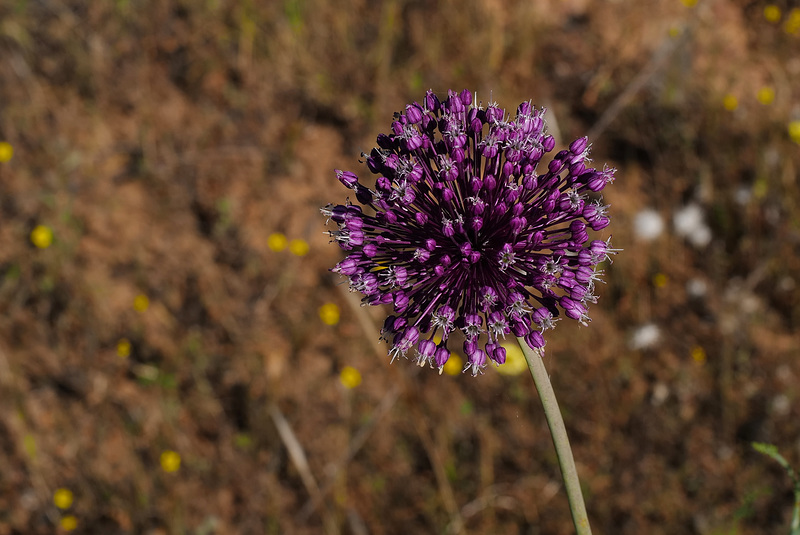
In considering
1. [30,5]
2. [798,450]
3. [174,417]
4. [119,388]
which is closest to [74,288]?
[119,388]

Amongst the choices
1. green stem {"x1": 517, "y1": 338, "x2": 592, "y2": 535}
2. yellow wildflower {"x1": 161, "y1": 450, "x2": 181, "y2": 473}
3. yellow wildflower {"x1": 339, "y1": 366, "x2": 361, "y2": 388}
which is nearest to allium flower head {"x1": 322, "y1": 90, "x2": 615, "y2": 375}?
green stem {"x1": 517, "y1": 338, "x2": 592, "y2": 535}

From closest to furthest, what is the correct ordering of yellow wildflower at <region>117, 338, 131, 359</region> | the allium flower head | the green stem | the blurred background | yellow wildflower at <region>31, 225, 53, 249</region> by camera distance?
the green stem
the allium flower head
the blurred background
yellow wildflower at <region>117, 338, 131, 359</region>
yellow wildflower at <region>31, 225, 53, 249</region>

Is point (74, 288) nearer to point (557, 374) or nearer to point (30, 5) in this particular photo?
point (30, 5)

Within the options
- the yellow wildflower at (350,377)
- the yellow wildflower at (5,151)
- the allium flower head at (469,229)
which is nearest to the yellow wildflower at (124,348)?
the yellow wildflower at (350,377)

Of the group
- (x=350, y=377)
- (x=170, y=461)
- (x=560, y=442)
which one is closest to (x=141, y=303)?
(x=170, y=461)

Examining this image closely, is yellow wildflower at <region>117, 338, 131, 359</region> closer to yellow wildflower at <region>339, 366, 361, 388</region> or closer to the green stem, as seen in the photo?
yellow wildflower at <region>339, 366, 361, 388</region>

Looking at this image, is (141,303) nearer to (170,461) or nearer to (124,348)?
(124,348)

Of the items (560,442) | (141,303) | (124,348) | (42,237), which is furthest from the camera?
(42,237)
